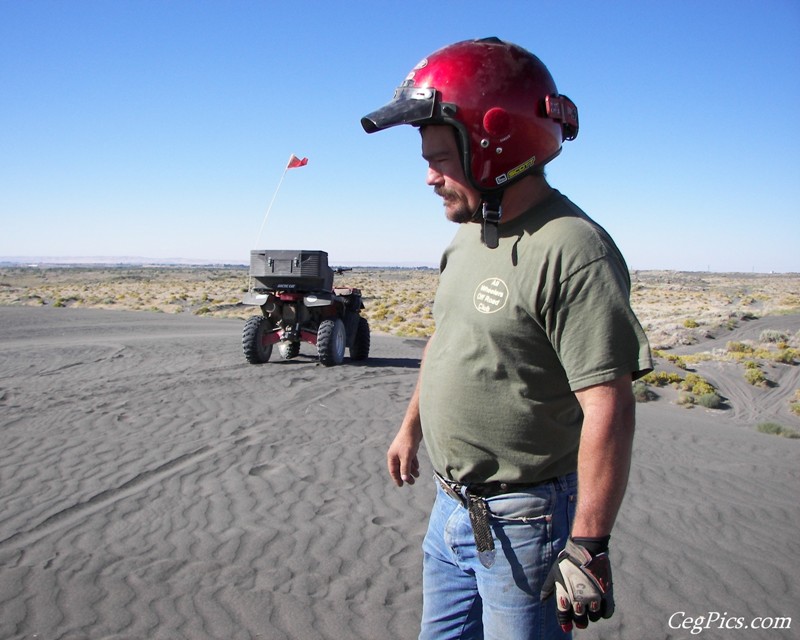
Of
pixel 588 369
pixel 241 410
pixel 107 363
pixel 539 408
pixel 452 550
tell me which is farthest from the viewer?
pixel 107 363

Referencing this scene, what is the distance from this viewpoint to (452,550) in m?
1.98

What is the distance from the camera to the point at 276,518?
200 inches

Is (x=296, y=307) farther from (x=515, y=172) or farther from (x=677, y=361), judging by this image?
(x=515, y=172)

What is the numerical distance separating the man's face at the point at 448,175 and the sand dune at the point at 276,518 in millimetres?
2469

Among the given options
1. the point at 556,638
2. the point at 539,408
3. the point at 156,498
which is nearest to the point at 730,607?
the point at 556,638

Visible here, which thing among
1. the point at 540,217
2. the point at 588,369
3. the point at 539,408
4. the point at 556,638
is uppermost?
the point at 540,217

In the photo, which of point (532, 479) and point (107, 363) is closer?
point (532, 479)

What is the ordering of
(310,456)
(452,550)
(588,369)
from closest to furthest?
1. (588,369)
2. (452,550)
3. (310,456)

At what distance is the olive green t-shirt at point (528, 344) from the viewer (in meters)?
1.63

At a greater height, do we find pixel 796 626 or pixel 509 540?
pixel 509 540

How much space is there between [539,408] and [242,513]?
389cm

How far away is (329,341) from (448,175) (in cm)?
948

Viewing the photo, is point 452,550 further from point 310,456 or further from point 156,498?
point 310,456
